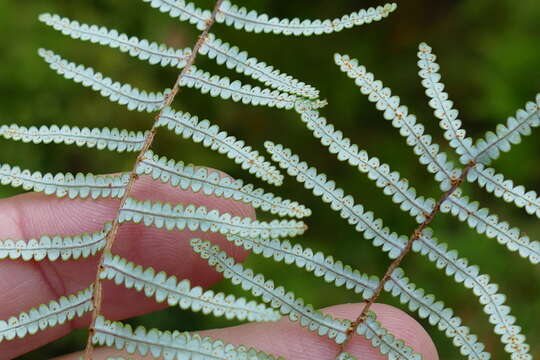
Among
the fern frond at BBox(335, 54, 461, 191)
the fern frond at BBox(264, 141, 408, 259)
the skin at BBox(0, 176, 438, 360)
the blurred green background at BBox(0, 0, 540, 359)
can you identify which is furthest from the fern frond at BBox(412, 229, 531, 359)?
the blurred green background at BBox(0, 0, 540, 359)

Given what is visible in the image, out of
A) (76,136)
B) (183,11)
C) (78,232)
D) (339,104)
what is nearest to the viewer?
(76,136)

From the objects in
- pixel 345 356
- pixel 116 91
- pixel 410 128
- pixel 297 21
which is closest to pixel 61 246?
pixel 116 91

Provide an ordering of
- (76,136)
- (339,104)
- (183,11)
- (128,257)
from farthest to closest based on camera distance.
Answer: (339,104)
(128,257)
(183,11)
(76,136)

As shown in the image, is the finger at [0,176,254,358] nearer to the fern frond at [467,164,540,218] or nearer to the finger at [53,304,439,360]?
the finger at [53,304,439,360]

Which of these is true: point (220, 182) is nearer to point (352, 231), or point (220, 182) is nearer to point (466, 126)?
point (352, 231)

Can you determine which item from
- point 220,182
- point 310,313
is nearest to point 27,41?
point 220,182

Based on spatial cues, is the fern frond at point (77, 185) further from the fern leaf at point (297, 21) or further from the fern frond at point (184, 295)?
the fern leaf at point (297, 21)

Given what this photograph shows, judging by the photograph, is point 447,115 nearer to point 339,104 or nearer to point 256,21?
point 256,21
